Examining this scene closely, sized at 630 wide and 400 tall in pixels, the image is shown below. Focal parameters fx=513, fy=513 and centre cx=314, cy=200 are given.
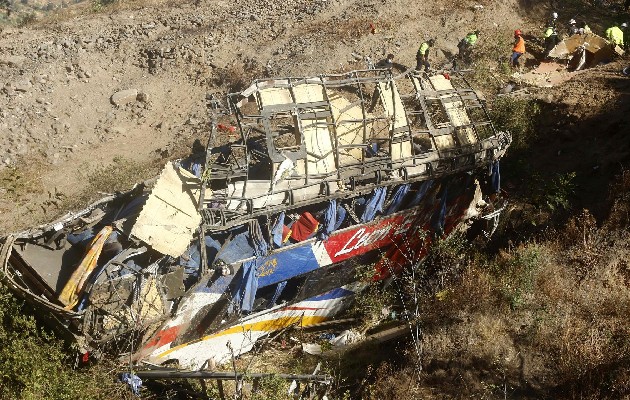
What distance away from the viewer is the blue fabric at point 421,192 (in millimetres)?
9812

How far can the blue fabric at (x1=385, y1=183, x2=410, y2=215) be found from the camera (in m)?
9.54

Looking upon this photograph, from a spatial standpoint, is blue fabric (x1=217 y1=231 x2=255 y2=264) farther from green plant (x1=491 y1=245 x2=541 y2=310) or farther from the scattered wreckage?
green plant (x1=491 y1=245 x2=541 y2=310)

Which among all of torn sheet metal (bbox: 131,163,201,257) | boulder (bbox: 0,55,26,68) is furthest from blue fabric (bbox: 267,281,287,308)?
boulder (bbox: 0,55,26,68)

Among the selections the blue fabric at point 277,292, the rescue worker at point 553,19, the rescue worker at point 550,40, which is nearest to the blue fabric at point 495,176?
the blue fabric at point 277,292

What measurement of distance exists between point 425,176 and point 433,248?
75.1 inches

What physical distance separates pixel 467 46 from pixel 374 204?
32.5ft

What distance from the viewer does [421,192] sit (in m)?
9.88

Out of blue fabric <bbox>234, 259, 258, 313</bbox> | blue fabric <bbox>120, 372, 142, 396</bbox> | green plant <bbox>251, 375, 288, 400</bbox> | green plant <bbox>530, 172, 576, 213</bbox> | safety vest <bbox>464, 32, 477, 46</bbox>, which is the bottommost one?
green plant <bbox>530, 172, 576, 213</bbox>

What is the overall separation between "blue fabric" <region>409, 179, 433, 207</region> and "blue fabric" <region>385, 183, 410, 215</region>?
0.29 m

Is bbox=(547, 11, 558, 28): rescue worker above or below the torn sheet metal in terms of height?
below

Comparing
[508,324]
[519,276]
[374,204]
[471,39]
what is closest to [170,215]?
[374,204]

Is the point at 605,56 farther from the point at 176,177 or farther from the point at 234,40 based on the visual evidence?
the point at 176,177

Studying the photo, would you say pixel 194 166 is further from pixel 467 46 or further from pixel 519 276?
pixel 467 46

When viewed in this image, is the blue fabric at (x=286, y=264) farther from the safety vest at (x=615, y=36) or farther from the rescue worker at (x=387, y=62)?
the safety vest at (x=615, y=36)
